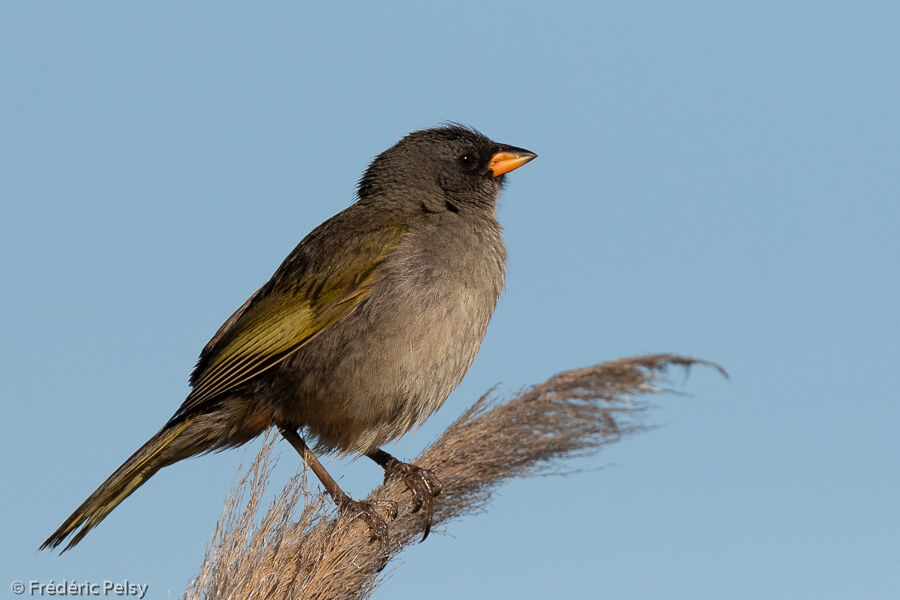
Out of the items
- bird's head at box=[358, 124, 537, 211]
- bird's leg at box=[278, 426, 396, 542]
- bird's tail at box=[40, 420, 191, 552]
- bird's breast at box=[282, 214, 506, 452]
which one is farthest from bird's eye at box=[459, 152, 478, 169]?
bird's tail at box=[40, 420, 191, 552]

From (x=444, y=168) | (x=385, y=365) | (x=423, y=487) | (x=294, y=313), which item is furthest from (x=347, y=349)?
(x=444, y=168)

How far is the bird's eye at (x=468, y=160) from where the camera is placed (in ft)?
19.2

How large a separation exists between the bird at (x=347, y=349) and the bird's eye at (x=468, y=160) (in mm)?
557

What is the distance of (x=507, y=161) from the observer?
5.89 metres

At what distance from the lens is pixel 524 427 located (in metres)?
3.49

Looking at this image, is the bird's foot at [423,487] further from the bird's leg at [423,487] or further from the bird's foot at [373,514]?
the bird's foot at [373,514]

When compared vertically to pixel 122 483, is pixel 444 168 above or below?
above

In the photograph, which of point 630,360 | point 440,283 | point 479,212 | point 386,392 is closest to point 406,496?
point 386,392

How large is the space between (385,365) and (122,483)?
1357 mm

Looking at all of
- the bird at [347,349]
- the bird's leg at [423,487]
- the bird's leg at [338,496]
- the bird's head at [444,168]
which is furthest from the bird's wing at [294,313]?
the bird's leg at [423,487]

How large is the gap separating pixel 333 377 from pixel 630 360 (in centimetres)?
215

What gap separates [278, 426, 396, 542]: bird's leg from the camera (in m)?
3.90

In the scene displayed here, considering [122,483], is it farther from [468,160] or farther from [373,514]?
[468,160]

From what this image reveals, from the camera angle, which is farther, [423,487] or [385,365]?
[385,365]
